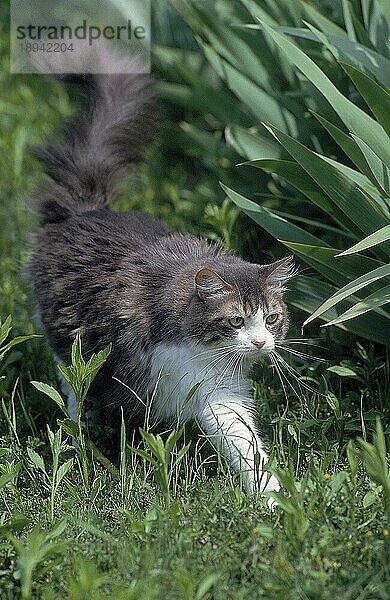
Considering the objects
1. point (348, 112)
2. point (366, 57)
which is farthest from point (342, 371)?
point (366, 57)

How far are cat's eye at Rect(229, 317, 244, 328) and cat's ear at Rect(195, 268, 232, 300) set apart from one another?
0.10 m

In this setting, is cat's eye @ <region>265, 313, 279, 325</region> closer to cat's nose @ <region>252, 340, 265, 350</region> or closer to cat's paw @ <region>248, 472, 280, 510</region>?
cat's nose @ <region>252, 340, 265, 350</region>

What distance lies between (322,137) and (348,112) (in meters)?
0.90

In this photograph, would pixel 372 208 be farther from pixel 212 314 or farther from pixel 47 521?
pixel 47 521

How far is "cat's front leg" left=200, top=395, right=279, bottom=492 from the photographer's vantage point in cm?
306

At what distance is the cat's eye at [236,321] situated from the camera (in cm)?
312

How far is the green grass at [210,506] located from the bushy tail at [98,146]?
0.44m

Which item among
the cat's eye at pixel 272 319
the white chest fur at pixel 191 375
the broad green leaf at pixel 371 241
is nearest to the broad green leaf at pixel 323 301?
the cat's eye at pixel 272 319

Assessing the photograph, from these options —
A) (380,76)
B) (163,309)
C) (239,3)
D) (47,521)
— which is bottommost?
(47,521)

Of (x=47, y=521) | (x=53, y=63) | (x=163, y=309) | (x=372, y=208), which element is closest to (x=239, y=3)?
(x=53, y=63)

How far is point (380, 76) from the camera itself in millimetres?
3449

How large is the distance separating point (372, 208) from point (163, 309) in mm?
829

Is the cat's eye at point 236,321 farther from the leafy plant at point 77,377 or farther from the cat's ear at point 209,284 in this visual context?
the leafy plant at point 77,377

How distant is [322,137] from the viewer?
13.7 feet
